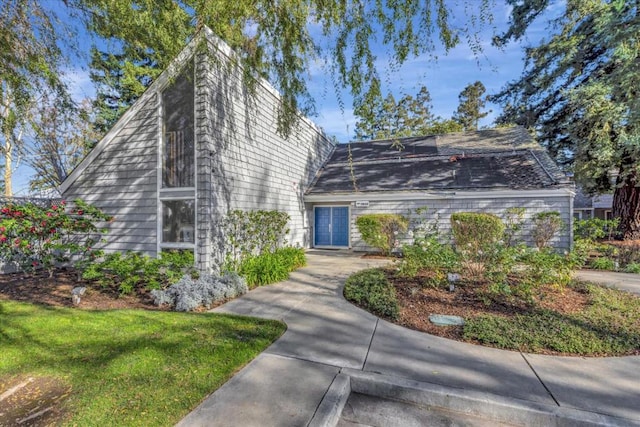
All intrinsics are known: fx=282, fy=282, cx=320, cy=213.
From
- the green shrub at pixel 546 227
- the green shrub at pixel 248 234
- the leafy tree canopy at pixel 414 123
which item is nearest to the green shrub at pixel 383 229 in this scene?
the green shrub at pixel 248 234

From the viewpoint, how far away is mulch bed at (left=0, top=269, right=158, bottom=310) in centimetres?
483

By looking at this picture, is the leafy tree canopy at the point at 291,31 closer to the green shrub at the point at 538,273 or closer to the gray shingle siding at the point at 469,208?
the green shrub at the point at 538,273

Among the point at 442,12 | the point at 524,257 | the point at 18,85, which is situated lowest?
the point at 524,257

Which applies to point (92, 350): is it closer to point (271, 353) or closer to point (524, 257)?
point (271, 353)

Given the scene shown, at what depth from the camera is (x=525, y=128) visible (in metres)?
13.1

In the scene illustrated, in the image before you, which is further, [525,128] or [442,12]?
[525,128]

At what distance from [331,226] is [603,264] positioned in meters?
8.19

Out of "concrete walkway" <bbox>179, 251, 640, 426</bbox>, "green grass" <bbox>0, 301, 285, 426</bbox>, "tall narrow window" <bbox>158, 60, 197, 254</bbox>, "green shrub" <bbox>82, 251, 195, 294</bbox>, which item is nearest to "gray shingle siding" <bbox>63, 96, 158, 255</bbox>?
"tall narrow window" <bbox>158, 60, 197, 254</bbox>

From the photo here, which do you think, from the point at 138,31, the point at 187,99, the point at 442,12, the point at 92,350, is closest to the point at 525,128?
the point at 442,12

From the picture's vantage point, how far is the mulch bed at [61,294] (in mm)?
4828

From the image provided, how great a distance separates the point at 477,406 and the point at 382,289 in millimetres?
2794

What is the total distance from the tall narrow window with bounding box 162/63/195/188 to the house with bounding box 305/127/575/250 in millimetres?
4726

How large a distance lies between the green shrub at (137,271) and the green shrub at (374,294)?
10.4ft

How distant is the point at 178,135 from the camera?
6.49 meters
